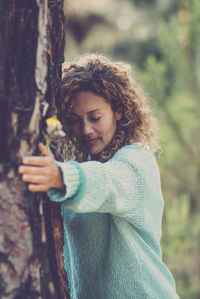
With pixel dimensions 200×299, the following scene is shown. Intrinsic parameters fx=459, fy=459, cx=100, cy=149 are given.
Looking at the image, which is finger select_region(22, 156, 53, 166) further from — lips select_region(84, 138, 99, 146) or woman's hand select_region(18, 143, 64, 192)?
lips select_region(84, 138, 99, 146)

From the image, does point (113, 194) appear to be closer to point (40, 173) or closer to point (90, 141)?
point (40, 173)

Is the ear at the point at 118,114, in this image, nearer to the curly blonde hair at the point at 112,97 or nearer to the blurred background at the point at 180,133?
the curly blonde hair at the point at 112,97

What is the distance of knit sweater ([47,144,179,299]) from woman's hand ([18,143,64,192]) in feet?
0.99

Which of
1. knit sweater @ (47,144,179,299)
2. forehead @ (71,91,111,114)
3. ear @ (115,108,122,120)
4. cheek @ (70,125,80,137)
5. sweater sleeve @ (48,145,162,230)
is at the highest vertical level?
forehead @ (71,91,111,114)

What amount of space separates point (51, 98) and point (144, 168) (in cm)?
50

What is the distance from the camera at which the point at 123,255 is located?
1956mm

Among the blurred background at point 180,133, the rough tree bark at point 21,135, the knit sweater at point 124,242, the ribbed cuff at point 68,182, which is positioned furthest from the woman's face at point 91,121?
the blurred background at point 180,133

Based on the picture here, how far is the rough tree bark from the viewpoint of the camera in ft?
4.51

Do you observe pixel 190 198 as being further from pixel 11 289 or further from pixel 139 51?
pixel 11 289

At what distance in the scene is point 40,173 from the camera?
139cm

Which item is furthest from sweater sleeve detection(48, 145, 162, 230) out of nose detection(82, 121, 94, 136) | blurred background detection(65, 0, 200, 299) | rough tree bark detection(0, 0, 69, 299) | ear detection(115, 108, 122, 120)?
blurred background detection(65, 0, 200, 299)

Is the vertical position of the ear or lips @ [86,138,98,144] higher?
the ear

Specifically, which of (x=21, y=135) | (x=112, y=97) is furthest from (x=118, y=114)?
(x=21, y=135)

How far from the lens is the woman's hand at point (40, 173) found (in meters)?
1.38
